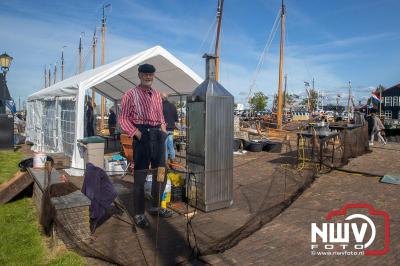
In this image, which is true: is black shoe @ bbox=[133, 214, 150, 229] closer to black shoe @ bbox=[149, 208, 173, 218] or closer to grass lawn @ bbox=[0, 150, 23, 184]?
black shoe @ bbox=[149, 208, 173, 218]

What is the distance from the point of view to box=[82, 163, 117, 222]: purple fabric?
14.9 feet

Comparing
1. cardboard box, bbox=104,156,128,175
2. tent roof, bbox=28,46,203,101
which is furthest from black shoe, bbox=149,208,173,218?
tent roof, bbox=28,46,203,101

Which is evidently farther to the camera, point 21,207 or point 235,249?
point 21,207

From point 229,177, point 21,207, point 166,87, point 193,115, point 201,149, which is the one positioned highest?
point 166,87

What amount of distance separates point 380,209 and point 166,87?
29.6ft

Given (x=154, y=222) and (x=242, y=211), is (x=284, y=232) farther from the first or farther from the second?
(x=154, y=222)

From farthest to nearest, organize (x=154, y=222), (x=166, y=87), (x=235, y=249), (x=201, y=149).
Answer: (x=166, y=87) < (x=201, y=149) < (x=154, y=222) < (x=235, y=249)

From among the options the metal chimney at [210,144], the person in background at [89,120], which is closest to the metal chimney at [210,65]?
the metal chimney at [210,144]

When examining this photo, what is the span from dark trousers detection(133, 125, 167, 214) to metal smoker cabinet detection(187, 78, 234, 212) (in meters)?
0.69

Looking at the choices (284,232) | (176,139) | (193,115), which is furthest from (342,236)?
(176,139)

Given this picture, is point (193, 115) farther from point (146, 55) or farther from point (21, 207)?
point (146, 55)

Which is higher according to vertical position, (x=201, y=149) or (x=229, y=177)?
(x=201, y=149)

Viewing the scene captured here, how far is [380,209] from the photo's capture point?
5.56 m

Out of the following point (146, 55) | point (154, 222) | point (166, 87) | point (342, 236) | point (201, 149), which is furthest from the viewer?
point (166, 87)
